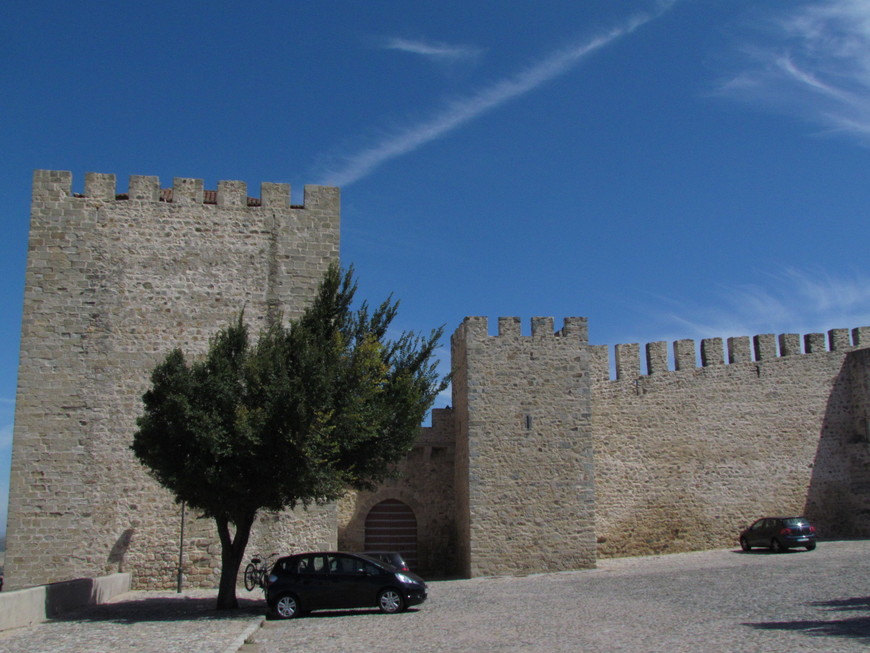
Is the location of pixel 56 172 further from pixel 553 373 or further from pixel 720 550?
pixel 720 550

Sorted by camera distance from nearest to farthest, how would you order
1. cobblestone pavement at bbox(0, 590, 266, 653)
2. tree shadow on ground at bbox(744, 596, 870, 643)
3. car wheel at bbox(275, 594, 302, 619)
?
tree shadow on ground at bbox(744, 596, 870, 643) < cobblestone pavement at bbox(0, 590, 266, 653) < car wheel at bbox(275, 594, 302, 619)

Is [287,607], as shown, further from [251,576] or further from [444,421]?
[444,421]

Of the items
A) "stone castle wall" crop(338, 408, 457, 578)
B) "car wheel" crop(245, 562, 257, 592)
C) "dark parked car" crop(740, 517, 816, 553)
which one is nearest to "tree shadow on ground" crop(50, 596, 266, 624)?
"car wheel" crop(245, 562, 257, 592)

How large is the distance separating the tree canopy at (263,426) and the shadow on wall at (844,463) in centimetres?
1473

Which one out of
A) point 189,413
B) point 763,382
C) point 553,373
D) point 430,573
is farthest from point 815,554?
point 189,413

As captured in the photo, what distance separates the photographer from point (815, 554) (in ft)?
61.3

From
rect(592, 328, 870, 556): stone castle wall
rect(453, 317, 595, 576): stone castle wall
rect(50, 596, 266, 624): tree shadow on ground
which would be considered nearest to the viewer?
rect(50, 596, 266, 624): tree shadow on ground

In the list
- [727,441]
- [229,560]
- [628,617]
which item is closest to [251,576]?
[229,560]

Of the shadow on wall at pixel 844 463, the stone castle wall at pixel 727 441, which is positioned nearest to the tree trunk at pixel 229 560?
the stone castle wall at pixel 727 441

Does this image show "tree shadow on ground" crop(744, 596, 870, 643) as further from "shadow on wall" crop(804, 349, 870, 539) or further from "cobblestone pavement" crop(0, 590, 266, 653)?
"shadow on wall" crop(804, 349, 870, 539)

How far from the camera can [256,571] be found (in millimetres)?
14742

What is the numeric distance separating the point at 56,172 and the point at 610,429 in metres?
13.8

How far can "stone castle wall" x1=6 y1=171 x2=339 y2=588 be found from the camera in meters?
14.9

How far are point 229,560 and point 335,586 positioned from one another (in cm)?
175
